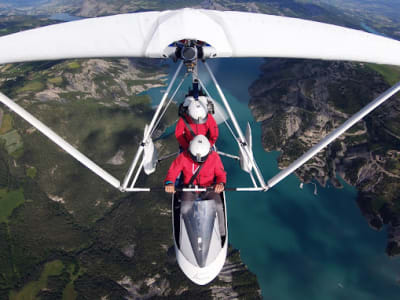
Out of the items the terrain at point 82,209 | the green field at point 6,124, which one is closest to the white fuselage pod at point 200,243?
the terrain at point 82,209

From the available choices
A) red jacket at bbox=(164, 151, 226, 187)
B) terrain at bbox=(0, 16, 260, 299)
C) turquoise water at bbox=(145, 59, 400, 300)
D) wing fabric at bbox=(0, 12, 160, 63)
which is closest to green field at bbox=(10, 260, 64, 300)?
terrain at bbox=(0, 16, 260, 299)

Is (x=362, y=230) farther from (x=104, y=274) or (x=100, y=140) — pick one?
(x=100, y=140)

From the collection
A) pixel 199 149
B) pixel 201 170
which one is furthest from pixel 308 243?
pixel 199 149

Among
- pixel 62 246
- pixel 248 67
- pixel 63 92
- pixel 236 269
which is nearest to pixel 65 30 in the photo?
pixel 236 269

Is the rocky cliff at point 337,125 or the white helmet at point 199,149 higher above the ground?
the rocky cliff at point 337,125

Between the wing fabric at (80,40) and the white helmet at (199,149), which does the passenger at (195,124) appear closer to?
the white helmet at (199,149)

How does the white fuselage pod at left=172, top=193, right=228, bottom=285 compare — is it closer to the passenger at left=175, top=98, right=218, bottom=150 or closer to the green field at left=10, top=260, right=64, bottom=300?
the passenger at left=175, top=98, right=218, bottom=150
